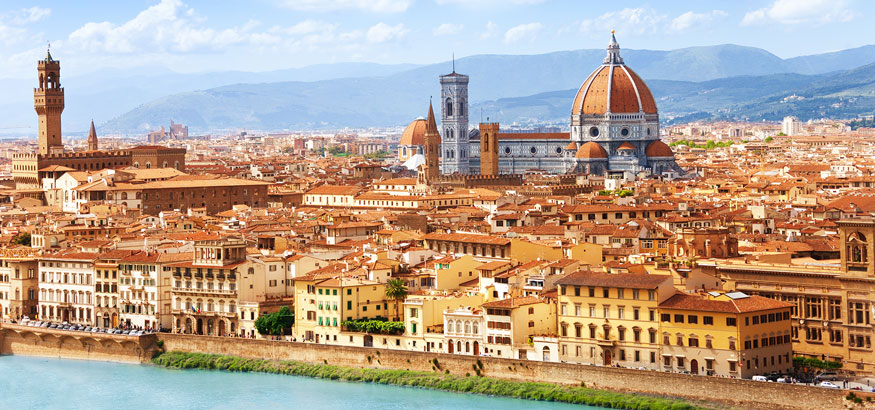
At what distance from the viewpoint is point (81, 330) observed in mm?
42844

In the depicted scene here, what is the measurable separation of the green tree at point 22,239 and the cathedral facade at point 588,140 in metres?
48.9

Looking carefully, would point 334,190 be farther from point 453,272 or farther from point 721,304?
point 721,304

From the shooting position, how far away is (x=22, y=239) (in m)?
54.0

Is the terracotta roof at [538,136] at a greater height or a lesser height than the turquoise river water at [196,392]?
greater

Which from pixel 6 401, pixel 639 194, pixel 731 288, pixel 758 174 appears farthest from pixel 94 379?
pixel 758 174

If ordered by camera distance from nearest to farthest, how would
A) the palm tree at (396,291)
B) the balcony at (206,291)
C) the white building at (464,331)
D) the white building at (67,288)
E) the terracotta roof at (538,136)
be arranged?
the white building at (464,331) < the palm tree at (396,291) < the balcony at (206,291) < the white building at (67,288) < the terracotta roof at (538,136)

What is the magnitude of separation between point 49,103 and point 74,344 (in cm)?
4922

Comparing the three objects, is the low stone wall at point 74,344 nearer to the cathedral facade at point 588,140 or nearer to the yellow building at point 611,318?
the yellow building at point 611,318

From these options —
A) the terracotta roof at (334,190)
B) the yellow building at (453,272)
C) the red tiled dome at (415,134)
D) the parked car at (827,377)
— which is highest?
the red tiled dome at (415,134)

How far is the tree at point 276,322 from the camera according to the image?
39.8 metres

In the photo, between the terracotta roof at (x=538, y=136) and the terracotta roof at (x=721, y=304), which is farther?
the terracotta roof at (x=538, y=136)

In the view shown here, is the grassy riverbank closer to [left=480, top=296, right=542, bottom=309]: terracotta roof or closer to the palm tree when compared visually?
[left=480, top=296, right=542, bottom=309]: terracotta roof

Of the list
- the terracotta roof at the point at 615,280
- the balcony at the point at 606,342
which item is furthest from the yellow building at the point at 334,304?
the balcony at the point at 606,342

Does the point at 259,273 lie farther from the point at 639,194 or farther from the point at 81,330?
the point at 639,194
